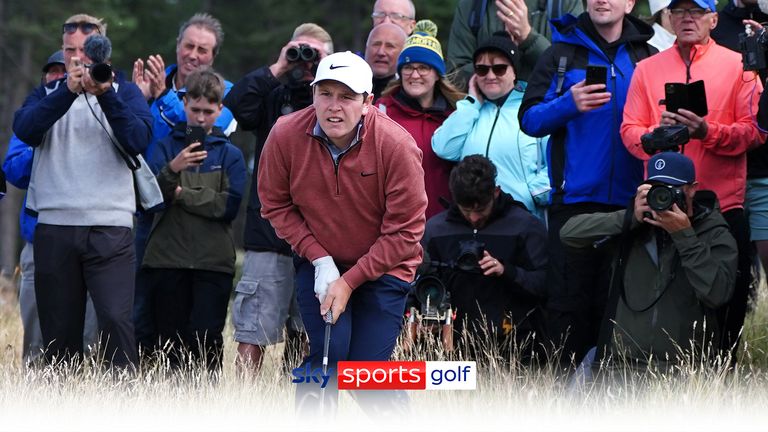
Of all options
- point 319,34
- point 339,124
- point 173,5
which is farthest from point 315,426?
point 173,5

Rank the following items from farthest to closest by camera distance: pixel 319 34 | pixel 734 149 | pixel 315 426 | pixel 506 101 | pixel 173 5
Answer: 1. pixel 173 5
2. pixel 319 34
3. pixel 506 101
4. pixel 734 149
5. pixel 315 426

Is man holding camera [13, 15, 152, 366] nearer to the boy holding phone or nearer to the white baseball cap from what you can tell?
the boy holding phone

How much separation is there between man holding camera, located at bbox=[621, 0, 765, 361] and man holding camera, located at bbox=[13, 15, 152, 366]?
3.12 meters

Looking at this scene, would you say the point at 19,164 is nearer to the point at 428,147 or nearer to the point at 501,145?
the point at 428,147

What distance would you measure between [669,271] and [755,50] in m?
1.38

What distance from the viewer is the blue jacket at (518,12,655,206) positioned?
8.00 meters

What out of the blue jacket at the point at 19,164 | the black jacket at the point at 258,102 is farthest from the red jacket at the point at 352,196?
the blue jacket at the point at 19,164

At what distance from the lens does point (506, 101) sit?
8859 millimetres

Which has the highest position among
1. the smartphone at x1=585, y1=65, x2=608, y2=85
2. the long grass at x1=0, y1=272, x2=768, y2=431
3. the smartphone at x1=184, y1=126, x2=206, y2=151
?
the smartphone at x1=585, y1=65, x2=608, y2=85

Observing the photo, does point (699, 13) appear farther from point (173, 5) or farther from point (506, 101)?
point (173, 5)

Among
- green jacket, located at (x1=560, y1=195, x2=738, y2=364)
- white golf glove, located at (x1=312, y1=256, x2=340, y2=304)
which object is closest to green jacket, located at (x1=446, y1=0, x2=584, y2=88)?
green jacket, located at (x1=560, y1=195, x2=738, y2=364)

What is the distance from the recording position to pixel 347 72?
20.4ft

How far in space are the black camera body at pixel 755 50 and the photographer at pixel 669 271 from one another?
0.69 metres

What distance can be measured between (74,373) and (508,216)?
3.00 metres
